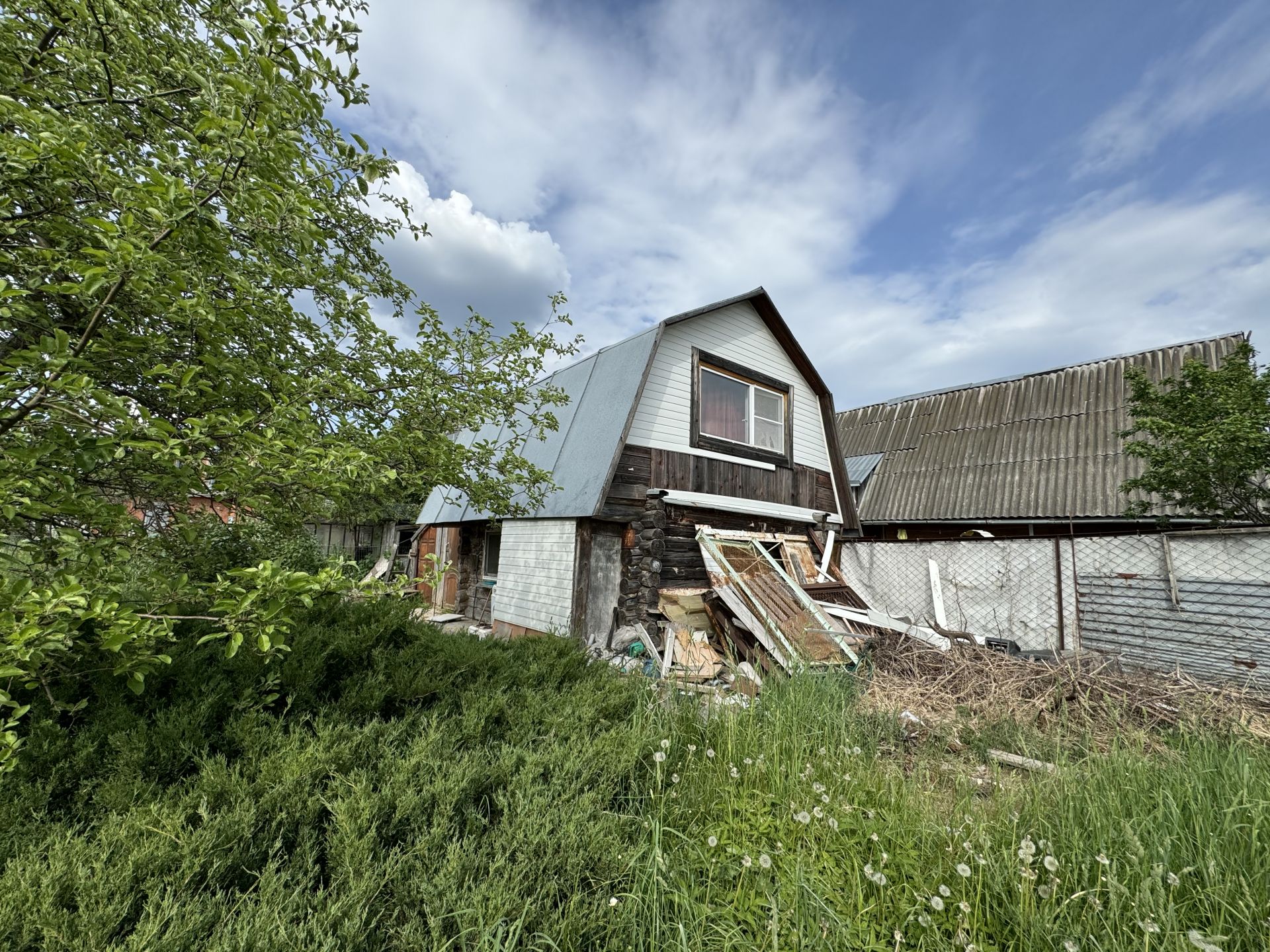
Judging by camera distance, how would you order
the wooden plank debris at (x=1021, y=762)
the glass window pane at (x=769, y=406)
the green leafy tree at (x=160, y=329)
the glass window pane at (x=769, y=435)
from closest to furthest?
1. the green leafy tree at (x=160, y=329)
2. the wooden plank debris at (x=1021, y=762)
3. the glass window pane at (x=769, y=435)
4. the glass window pane at (x=769, y=406)

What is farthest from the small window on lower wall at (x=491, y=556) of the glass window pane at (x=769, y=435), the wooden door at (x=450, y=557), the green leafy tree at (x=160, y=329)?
the green leafy tree at (x=160, y=329)

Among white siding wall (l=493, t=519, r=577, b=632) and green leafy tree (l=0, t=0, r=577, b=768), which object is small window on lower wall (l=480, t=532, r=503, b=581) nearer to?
white siding wall (l=493, t=519, r=577, b=632)

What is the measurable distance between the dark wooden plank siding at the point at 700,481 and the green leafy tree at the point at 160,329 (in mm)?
3336

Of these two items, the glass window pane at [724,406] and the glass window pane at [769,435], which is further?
the glass window pane at [769,435]

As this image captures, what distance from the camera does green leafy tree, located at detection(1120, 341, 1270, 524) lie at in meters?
6.01

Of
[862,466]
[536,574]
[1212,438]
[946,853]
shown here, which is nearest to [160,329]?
[946,853]

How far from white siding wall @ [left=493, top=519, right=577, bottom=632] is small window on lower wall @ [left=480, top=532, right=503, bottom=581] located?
111cm

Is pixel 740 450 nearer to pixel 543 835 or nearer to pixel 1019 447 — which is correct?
pixel 543 835

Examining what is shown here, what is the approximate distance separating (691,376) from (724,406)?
942 millimetres

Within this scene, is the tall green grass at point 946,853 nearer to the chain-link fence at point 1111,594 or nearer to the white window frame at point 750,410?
the chain-link fence at point 1111,594

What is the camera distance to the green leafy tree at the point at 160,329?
5.26 ft

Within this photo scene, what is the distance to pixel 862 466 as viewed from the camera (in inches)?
555

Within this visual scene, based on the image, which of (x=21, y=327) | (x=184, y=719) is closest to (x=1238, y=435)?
(x=184, y=719)

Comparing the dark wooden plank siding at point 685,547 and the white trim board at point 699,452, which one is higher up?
the white trim board at point 699,452
